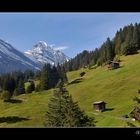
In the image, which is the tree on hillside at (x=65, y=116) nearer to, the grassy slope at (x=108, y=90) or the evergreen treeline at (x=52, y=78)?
the evergreen treeline at (x=52, y=78)

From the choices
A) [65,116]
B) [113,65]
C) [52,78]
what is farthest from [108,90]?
[65,116]

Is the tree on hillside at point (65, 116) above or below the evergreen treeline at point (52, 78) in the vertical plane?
below

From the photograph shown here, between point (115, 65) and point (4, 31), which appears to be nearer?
point (4, 31)

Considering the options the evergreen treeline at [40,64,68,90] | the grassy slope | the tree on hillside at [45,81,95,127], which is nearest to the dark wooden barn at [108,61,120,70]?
the grassy slope

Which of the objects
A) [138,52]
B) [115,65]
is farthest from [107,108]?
[138,52]

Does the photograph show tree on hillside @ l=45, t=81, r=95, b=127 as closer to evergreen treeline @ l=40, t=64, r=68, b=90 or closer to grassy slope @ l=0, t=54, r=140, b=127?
evergreen treeline @ l=40, t=64, r=68, b=90

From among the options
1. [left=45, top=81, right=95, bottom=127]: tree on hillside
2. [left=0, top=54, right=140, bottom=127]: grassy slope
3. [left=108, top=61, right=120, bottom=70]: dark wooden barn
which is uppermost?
[left=108, top=61, right=120, bottom=70]: dark wooden barn

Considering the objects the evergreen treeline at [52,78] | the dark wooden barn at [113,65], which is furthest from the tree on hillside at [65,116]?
the dark wooden barn at [113,65]

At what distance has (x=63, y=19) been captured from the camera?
439 centimetres

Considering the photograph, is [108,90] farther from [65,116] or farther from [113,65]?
[65,116]
